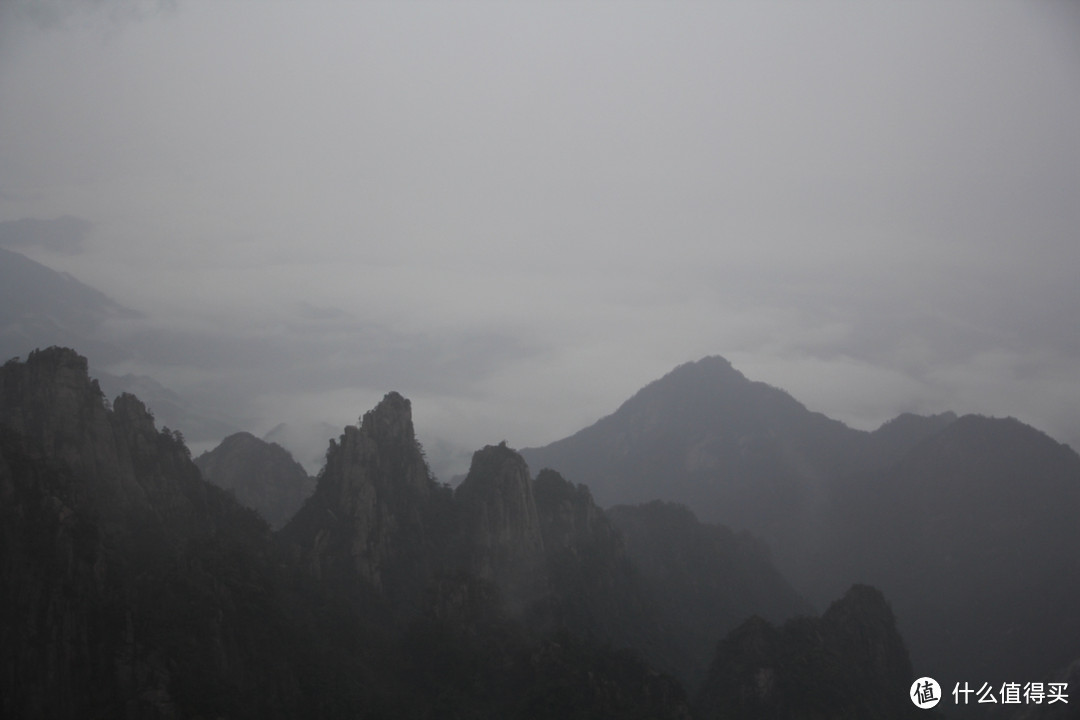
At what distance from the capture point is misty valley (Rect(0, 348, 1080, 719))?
5819 cm

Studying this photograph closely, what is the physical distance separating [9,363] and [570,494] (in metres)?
55.1

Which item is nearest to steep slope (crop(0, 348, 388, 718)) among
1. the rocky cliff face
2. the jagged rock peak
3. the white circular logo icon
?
the rocky cliff face

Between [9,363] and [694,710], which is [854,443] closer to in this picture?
[694,710]

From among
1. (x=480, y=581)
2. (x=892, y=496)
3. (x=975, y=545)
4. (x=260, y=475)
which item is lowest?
(x=480, y=581)

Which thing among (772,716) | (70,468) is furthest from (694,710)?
(70,468)

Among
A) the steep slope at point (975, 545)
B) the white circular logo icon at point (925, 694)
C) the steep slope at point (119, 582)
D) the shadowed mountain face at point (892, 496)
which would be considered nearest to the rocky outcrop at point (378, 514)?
the steep slope at point (119, 582)

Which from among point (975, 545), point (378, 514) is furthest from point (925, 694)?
point (378, 514)

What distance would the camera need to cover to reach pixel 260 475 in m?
114

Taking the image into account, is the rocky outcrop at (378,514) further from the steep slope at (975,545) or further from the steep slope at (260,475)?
the steep slope at (975,545)

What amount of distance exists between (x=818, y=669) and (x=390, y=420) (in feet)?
144

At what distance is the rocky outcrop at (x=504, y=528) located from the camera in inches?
3568

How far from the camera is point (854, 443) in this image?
552ft

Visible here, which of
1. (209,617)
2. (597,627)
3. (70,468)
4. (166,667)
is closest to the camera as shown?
(166,667)

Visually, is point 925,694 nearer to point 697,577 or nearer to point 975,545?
point 697,577
